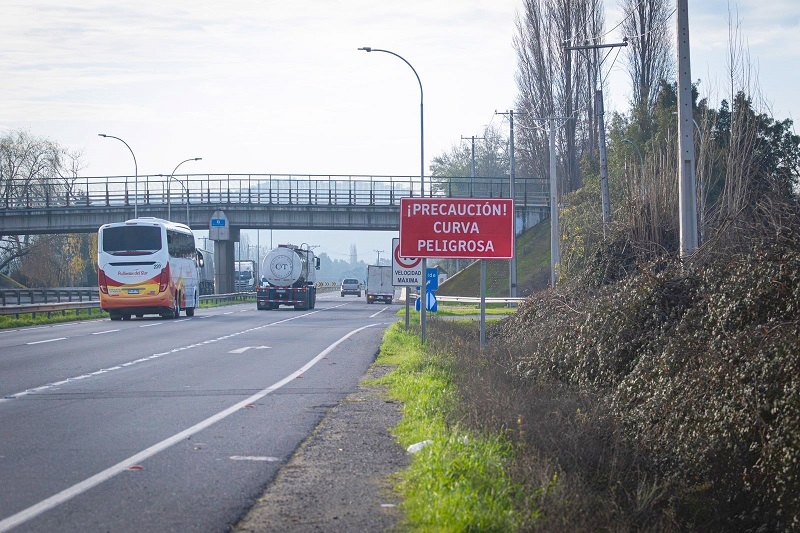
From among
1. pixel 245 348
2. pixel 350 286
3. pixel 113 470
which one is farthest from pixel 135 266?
pixel 350 286

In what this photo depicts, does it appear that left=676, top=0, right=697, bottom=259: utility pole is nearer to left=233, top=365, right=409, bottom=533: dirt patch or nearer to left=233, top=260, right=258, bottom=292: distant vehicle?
left=233, top=365, right=409, bottom=533: dirt patch

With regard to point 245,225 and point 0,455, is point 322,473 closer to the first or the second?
point 0,455

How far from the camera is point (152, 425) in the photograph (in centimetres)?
1069

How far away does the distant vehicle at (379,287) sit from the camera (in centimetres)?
7094

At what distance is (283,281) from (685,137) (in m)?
40.1

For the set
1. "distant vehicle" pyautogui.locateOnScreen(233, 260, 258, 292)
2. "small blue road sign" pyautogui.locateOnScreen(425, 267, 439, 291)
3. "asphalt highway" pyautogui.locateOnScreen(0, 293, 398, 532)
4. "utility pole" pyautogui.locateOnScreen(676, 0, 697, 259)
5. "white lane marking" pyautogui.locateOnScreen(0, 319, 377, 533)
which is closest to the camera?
"white lane marking" pyautogui.locateOnScreen(0, 319, 377, 533)

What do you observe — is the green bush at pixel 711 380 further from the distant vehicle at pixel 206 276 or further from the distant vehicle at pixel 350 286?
the distant vehicle at pixel 350 286

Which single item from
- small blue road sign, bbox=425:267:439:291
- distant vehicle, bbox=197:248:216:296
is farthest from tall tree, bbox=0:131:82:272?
small blue road sign, bbox=425:267:439:291

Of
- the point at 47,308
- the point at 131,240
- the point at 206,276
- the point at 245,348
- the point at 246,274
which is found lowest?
the point at 245,348

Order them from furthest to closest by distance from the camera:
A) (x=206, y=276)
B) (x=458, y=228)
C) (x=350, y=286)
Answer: (x=350, y=286) → (x=206, y=276) → (x=458, y=228)

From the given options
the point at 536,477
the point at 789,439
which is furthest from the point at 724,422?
the point at 536,477

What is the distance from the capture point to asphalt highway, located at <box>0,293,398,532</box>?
6879 millimetres

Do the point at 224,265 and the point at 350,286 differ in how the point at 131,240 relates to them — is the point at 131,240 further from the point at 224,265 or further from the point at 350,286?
the point at 350,286

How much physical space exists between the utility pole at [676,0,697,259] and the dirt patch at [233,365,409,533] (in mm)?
6098
